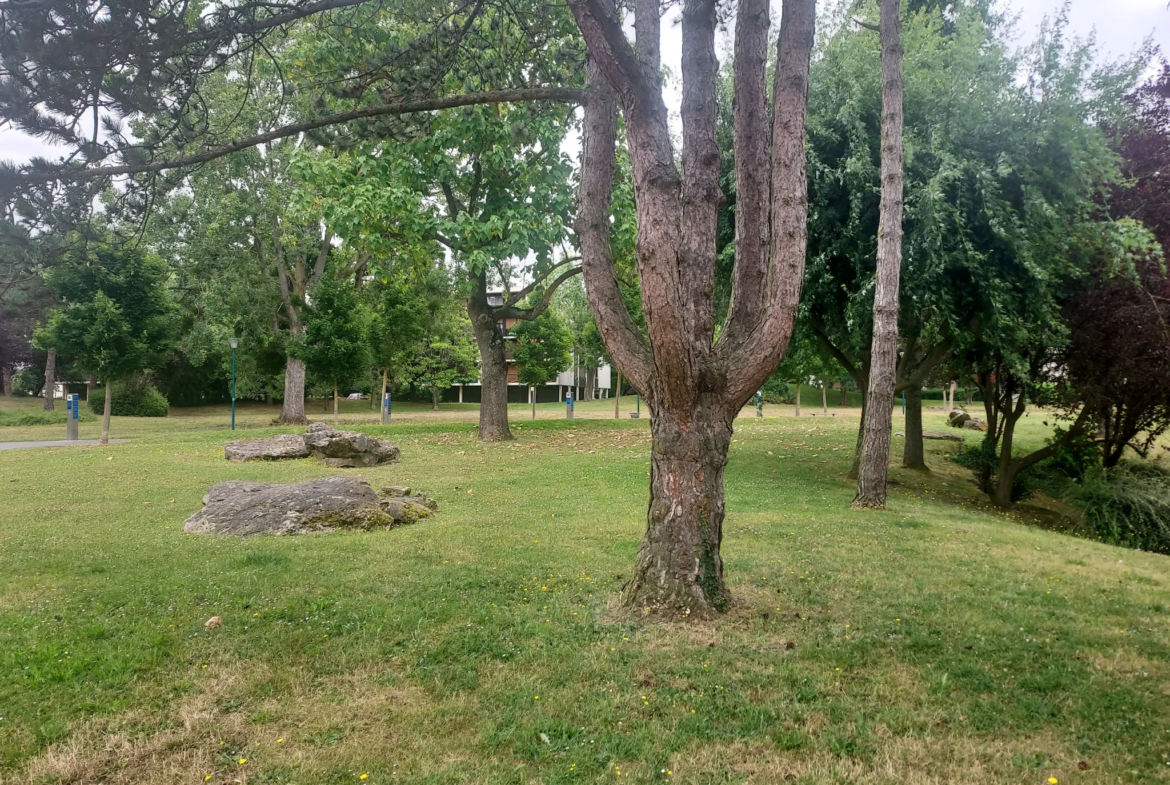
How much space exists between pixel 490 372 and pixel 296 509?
10.9 meters

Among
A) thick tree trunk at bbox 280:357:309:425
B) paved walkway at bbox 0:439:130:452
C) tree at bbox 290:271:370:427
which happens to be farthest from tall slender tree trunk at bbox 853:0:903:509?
thick tree trunk at bbox 280:357:309:425

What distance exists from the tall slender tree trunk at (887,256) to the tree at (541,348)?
26639mm

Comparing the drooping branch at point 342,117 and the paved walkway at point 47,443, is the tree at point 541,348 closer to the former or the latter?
the paved walkway at point 47,443

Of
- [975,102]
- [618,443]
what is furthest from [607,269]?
[618,443]

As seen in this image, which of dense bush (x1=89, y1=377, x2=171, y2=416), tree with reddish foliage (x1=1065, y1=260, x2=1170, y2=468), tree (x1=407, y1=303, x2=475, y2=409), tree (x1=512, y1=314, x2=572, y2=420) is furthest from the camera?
tree (x1=407, y1=303, x2=475, y2=409)

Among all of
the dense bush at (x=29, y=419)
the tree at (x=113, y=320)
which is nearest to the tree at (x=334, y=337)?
the tree at (x=113, y=320)

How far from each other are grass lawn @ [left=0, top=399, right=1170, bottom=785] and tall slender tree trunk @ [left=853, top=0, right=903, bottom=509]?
2146 mm

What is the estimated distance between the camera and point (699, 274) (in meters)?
4.95

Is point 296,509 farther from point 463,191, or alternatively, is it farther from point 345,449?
point 463,191

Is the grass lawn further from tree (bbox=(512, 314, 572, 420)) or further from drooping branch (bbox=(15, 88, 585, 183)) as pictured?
tree (bbox=(512, 314, 572, 420))

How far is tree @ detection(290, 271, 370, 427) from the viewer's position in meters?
22.1

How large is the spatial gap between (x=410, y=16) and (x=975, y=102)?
9373 mm

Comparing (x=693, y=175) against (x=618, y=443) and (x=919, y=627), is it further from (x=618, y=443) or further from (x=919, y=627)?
(x=618, y=443)

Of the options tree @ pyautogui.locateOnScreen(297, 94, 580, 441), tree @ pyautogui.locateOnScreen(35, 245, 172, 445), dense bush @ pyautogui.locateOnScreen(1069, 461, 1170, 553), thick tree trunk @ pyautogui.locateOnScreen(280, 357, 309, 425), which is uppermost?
tree @ pyautogui.locateOnScreen(297, 94, 580, 441)
